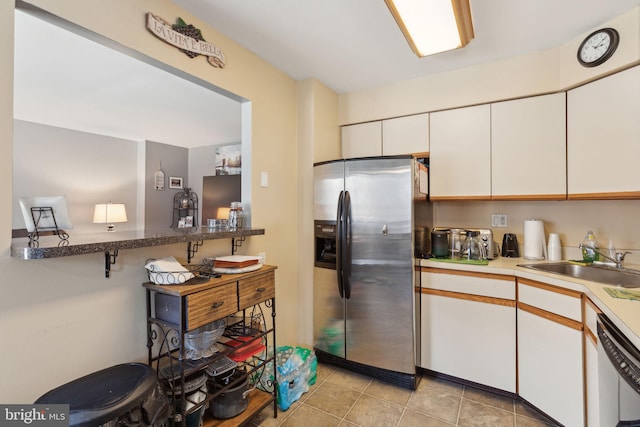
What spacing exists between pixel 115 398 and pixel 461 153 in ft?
8.37

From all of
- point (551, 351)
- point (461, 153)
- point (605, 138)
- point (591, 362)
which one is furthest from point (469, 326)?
point (605, 138)

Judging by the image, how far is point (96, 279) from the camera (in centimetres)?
135

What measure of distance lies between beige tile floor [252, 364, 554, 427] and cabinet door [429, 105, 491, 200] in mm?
1433

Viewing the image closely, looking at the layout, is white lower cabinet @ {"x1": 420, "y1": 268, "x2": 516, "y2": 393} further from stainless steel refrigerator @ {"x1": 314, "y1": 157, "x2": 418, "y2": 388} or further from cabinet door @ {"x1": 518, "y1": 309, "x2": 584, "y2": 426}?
stainless steel refrigerator @ {"x1": 314, "y1": 157, "x2": 418, "y2": 388}

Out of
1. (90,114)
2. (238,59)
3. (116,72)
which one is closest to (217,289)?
(238,59)

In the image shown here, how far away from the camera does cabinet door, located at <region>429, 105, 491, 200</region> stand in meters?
2.28

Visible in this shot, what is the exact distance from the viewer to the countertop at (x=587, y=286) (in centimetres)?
109

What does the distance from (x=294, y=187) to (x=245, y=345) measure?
1.33 meters

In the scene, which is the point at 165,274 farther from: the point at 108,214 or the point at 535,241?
the point at 108,214

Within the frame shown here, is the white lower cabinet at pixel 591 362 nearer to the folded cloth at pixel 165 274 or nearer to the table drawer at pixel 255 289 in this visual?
the table drawer at pixel 255 289

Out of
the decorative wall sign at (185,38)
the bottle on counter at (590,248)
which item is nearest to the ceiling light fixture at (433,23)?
the decorative wall sign at (185,38)

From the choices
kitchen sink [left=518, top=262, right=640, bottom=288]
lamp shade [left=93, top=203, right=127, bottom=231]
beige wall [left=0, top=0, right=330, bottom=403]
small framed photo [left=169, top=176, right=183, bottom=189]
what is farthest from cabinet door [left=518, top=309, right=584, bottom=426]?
small framed photo [left=169, top=176, right=183, bottom=189]

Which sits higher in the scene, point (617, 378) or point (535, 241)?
point (535, 241)

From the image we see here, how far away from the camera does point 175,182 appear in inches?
212
